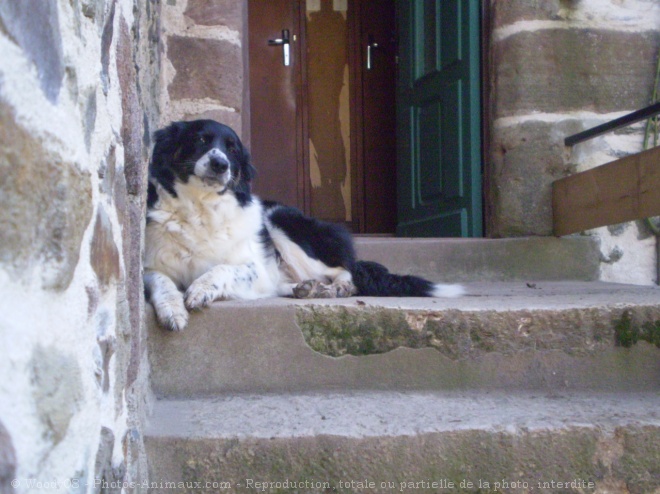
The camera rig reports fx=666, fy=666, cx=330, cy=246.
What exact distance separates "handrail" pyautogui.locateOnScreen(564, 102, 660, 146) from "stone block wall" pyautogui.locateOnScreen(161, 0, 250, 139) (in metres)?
1.81

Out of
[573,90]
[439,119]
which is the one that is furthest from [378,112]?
[573,90]

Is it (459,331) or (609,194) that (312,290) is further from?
(609,194)

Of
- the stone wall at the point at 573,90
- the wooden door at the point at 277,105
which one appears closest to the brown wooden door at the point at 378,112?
the wooden door at the point at 277,105

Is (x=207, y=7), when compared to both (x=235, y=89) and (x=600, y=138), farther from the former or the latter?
(x=600, y=138)

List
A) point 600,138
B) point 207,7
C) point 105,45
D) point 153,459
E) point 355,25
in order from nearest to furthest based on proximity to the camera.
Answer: point 105,45, point 153,459, point 207,7, point 600,138, point 355,25

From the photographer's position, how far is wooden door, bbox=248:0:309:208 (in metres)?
5.64

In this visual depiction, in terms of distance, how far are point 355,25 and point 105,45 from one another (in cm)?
486

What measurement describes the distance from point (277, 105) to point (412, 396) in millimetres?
4062

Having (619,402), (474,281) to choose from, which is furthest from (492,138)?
(619,402)

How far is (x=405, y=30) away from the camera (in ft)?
15.8

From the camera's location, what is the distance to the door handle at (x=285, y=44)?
18.5 feet

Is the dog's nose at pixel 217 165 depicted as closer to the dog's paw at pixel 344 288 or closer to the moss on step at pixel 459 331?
the dog's paw at pixel 344 288

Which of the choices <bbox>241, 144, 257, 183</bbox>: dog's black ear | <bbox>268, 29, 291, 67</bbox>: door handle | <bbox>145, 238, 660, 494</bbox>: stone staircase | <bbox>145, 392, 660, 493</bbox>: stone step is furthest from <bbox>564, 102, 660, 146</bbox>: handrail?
<bbox>268, 29, 291, 67</bbox>: door handle

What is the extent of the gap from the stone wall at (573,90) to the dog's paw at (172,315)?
7.31ft
